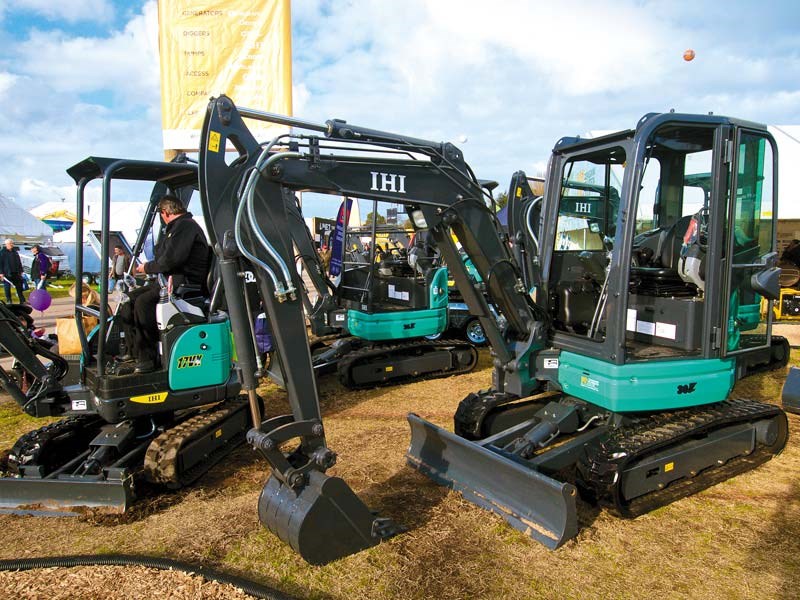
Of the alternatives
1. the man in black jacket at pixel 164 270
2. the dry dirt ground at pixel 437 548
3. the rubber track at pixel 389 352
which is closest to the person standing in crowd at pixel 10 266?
the rubber track at pixel 389 352

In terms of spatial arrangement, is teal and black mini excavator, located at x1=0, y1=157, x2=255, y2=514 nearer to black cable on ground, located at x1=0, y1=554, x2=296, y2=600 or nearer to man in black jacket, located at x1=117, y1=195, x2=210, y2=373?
man in black jacket, located at x1=117, y1=195, x2=210, y2=373

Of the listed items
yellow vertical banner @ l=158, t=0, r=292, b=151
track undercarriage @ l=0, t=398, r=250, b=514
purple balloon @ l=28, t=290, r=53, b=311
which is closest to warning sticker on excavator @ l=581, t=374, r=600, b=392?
track undercarriage @ l=0, t=398, r=250, b=514

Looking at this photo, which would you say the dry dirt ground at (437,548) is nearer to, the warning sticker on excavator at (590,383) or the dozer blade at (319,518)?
the dozer blade at (319,518)

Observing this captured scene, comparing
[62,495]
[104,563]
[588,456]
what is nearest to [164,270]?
[62,495]

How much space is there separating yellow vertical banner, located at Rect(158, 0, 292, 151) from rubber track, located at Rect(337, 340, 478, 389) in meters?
3.08

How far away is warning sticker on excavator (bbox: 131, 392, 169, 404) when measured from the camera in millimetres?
4691

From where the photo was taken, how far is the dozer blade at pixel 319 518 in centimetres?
342

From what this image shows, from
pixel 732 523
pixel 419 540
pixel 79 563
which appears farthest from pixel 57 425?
pixel 732 523

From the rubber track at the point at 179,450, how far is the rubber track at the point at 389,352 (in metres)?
2.41

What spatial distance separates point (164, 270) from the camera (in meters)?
4.96

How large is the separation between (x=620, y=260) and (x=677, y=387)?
1.08 metres

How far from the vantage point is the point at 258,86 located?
7.13 metres

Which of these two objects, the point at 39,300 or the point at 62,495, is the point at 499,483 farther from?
the point at 39,300

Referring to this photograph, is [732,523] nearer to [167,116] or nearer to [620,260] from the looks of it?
[620,260]
